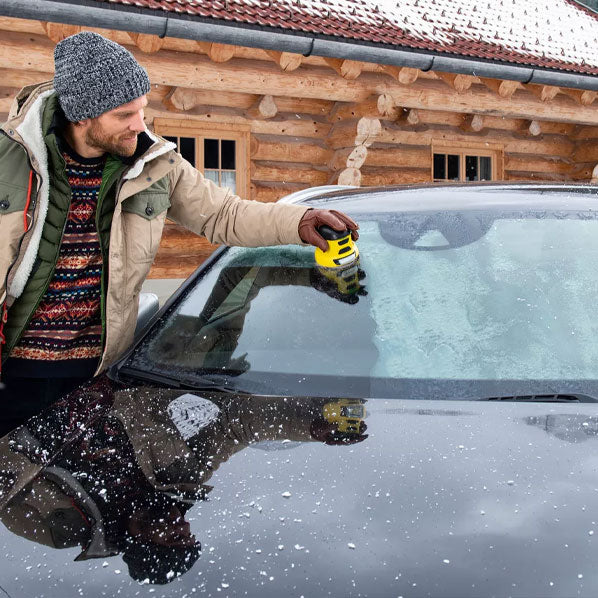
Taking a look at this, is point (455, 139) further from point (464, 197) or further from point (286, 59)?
point (464, 197)

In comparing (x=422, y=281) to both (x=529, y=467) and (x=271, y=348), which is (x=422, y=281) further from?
(x=529, y=467)

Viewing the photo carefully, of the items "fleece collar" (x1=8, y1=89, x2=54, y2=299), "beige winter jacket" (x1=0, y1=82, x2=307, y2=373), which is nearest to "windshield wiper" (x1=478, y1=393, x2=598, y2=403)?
"beige winter jacket" (x1=0, y1=82, x2=307, y2=373)

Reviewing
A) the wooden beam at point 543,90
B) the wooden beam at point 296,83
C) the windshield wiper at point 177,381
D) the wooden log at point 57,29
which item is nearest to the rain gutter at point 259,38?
the wooden beam at point 543,90

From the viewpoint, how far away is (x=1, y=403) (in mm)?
2586

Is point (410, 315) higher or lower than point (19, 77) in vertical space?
higher

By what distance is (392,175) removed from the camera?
9195 millimetres

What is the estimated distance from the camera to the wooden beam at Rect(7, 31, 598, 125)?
6.52m

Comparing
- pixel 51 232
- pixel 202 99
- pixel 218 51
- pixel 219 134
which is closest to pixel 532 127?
pixel 219 134

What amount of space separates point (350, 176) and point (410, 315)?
21.0 feet

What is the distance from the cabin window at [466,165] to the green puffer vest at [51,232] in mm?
8035

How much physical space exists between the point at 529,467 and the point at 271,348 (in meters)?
0.84

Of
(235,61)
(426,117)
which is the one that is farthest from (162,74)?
(426,117)

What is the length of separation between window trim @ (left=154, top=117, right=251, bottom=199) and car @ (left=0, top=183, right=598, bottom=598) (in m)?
5.61

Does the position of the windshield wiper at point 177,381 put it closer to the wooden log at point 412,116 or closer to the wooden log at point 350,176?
the wooden log at point 350,176
